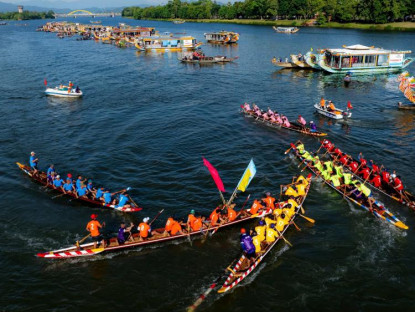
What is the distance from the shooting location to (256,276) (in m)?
22.3

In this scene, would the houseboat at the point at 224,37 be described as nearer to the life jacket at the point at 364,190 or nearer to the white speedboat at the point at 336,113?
the white speedboat at the point at 336,113

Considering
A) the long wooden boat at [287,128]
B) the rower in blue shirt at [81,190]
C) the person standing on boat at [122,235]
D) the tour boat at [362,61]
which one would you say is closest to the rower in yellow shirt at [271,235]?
the person standing on boat at [122,235]

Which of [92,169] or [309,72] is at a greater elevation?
[309,72]

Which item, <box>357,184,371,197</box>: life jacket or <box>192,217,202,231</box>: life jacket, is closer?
<box>192,217,202,231</box>: life jacket

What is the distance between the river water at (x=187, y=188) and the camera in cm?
2120

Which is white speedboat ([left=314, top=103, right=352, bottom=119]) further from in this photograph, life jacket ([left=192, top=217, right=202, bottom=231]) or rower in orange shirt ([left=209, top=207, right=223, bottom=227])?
life jacket ([left=192, top=217, right=202, bottom=231])

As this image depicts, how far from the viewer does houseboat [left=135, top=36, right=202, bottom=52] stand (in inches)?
4717

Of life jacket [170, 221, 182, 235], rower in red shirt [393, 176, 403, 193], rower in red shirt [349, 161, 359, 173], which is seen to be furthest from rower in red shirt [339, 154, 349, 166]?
life jacket [170, 221, 182, 235]

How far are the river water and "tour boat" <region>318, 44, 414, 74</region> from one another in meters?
3.36

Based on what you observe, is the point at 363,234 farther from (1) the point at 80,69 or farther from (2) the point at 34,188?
A: (1) the point at 80,69

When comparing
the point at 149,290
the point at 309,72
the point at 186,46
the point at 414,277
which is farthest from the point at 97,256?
the point at 186,46

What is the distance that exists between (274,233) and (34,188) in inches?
952

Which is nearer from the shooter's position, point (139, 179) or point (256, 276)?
point (256, 276)

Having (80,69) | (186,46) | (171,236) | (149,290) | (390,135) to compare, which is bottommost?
(149,290)
